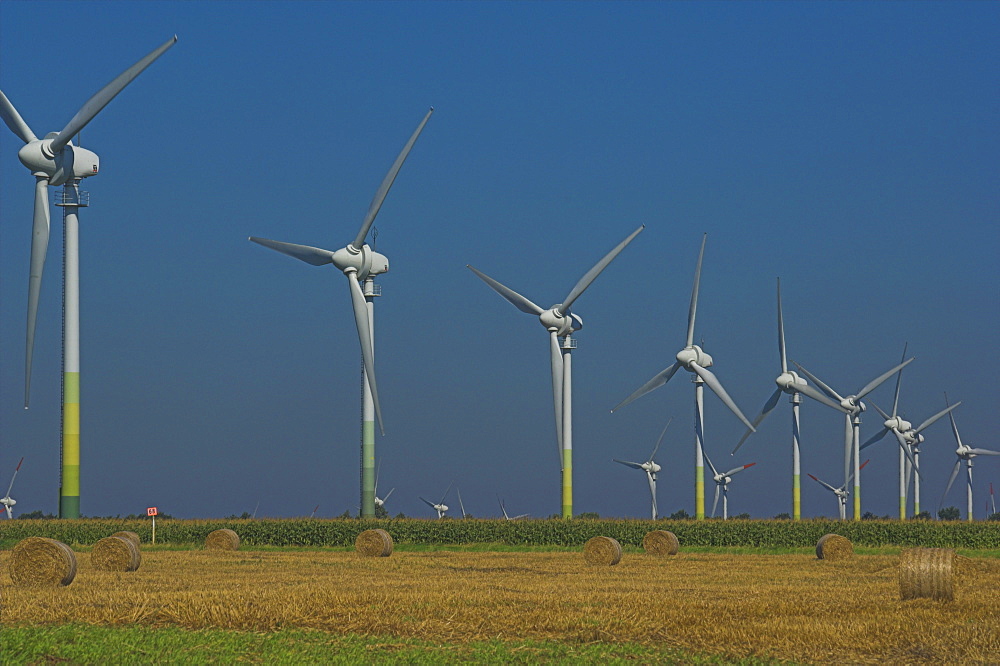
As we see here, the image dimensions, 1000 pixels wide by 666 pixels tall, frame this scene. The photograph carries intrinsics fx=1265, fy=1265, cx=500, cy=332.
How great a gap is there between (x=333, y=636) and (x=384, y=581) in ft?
47.7

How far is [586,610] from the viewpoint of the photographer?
26.8 metres

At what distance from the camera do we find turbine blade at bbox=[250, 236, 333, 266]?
72.1 meters

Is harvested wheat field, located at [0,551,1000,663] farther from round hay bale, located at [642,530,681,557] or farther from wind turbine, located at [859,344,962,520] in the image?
wind turbine, located at [859,344,962,520]

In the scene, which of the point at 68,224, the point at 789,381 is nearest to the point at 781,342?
the point at 789,381

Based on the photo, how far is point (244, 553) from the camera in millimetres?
58906

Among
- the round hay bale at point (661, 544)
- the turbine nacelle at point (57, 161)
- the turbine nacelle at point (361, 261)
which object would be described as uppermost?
the turbine nacelle at point (57, 161)

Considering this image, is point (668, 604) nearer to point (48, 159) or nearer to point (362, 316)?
point (362, 316)

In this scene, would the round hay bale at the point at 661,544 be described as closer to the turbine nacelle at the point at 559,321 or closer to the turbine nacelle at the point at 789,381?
the turbine nacelle at the point at 559,321

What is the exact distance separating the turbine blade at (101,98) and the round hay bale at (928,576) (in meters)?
42.5

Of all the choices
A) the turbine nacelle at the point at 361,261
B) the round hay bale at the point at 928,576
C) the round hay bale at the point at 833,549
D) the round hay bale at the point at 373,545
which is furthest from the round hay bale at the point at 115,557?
the turbine nacelle at the point at 361,261

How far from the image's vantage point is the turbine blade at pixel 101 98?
60625 millimetres

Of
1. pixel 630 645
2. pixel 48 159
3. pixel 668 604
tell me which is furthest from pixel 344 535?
pixel 630 645

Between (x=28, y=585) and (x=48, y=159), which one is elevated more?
(x=48, y=159)

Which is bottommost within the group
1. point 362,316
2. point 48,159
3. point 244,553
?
point 244,553
